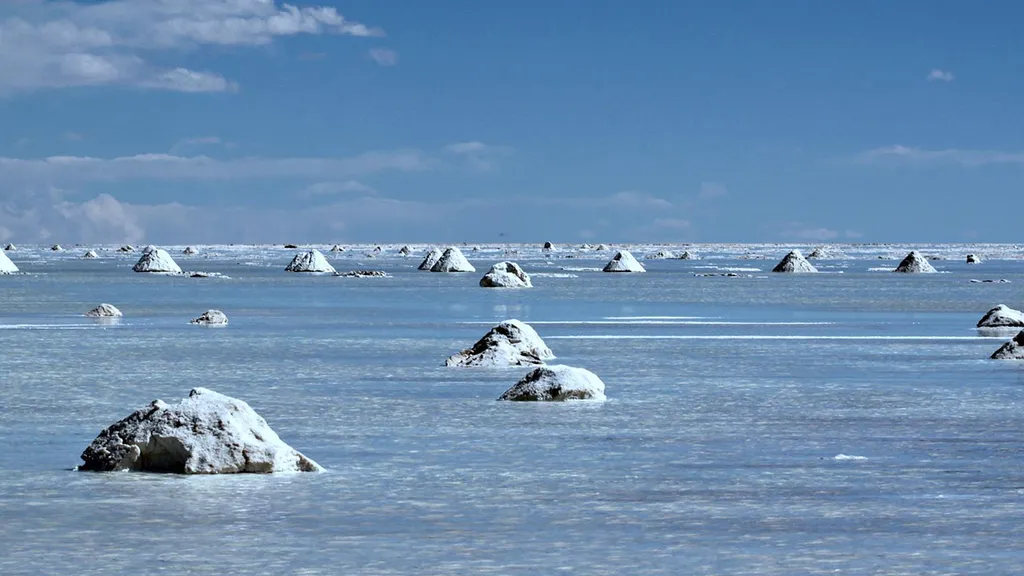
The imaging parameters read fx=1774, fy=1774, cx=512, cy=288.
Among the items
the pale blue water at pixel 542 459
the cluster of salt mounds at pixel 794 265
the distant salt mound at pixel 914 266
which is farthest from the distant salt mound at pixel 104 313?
the distant salt mound at pixel 914 266

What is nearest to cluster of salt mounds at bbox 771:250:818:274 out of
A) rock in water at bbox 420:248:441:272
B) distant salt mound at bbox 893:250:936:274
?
distant salt mound at bbox 893:250:936:274

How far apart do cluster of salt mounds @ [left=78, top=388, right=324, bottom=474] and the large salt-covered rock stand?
5.42 m

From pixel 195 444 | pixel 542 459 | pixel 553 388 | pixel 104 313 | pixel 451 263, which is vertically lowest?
pixel 542 459

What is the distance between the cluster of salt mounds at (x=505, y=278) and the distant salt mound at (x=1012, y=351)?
32172mm

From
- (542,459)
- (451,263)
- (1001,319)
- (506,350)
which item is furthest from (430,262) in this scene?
(542,459)

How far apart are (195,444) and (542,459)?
2522mm

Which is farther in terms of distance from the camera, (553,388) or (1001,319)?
(1001,319)

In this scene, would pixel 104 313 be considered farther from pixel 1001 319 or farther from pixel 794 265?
pixel 794 265

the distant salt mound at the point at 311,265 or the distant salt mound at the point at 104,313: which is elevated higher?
the distant salt mound at the point at 311,265

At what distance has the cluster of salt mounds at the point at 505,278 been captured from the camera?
55.4m

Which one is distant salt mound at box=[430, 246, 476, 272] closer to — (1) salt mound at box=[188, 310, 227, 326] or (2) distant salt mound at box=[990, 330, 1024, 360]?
(1) salt mound at box=[188, 310, 227, 326]

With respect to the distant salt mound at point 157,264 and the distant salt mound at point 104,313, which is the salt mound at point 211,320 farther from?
the distant salt mound at point 157,264

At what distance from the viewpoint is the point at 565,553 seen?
891 cm

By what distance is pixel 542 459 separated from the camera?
42.2 ft
